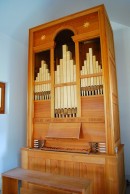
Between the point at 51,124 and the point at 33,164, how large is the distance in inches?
32.4

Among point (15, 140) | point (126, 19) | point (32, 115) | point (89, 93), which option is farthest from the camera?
point (15, 140)

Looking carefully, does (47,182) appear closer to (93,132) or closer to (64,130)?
(64,130)

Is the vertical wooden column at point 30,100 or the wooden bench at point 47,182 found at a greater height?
the vertical wooden column at point 30,100

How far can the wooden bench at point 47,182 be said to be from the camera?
211 centimetres

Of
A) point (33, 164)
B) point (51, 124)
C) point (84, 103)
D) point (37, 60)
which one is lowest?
point (33, 164)

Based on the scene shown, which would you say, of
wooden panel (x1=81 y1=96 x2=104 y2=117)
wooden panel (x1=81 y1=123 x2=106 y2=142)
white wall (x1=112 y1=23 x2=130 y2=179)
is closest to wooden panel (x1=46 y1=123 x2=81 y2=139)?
wooden panel (x1=81 y1=123 x2=106 y2=142)

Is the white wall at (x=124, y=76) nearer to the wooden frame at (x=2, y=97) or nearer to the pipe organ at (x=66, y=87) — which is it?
the pipe organ at (x=66, y=87)

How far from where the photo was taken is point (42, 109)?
3.39m

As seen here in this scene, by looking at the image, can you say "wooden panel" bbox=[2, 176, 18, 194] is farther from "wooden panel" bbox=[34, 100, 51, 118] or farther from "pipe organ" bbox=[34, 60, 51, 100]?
"pipe organ" bbox=[34, 60, 51, 100]

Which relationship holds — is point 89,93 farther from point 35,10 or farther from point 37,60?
point 35,10

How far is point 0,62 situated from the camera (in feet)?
12.6

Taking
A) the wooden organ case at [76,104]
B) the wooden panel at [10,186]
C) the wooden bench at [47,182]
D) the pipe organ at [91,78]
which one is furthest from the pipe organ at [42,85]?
the wooden panel at [10,186]

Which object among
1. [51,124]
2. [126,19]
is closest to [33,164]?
[51,124]

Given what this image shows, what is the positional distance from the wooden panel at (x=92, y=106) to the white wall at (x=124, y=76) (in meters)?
1.19
